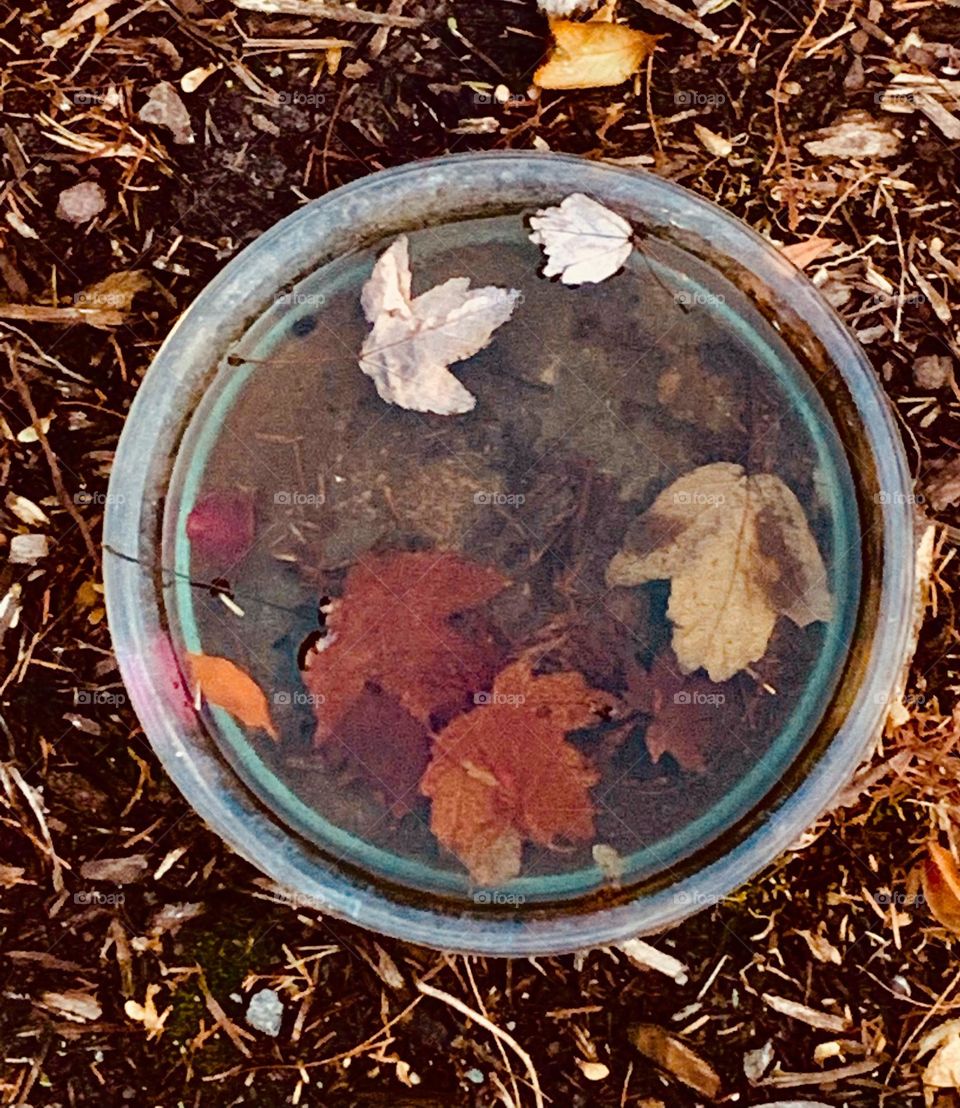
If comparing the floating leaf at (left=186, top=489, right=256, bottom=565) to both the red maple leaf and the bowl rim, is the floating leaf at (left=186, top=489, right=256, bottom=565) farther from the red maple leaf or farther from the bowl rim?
the red maple leaf

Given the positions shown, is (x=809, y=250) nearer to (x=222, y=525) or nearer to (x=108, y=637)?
(x=222, y=525)

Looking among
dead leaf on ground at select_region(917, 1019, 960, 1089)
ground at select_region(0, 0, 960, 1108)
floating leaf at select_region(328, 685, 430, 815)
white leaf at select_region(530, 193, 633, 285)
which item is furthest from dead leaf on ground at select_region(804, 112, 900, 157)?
dead leaf on ground at select_region(917, 1019, 960, 1089)

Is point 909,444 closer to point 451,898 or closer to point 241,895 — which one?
point 451,898

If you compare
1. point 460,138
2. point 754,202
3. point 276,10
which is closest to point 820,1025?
point 754,202

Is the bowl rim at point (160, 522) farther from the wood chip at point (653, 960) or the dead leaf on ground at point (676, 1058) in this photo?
the dead leaf on ground at point (676, 1058)

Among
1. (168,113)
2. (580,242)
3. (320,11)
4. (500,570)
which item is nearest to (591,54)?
(580,242)

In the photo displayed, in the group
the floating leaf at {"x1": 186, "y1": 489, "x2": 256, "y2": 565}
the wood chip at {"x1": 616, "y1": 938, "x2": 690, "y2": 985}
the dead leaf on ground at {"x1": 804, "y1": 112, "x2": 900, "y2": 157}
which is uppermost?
the dead leaf on ground at {"x1": 804, "y1": 112, "x2": 900, "y2": 157}
